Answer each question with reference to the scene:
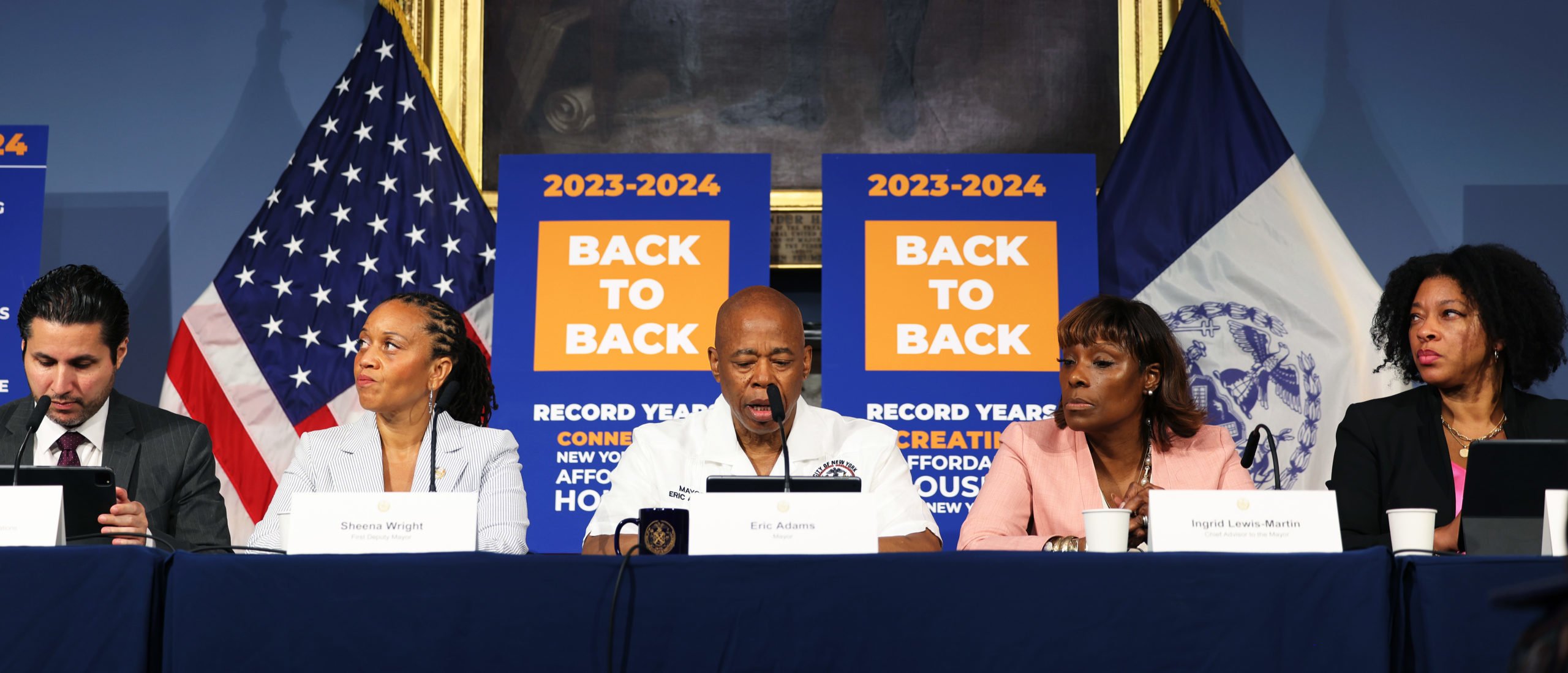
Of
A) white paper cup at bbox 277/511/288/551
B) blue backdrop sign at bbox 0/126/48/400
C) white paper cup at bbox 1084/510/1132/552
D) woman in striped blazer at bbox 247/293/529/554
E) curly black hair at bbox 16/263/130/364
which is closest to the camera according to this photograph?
white paper cup at bbox 1084/510/1132/552

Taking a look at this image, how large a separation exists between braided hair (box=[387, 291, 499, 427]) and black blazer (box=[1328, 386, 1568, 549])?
214 cm

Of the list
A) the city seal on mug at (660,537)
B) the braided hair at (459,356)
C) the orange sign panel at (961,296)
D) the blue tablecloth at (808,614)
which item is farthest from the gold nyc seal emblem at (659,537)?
the orange sign panel at (961,296)

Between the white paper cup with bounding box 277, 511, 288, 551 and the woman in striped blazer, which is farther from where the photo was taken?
the woman in striped blazer

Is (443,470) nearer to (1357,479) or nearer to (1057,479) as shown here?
(1057,479)

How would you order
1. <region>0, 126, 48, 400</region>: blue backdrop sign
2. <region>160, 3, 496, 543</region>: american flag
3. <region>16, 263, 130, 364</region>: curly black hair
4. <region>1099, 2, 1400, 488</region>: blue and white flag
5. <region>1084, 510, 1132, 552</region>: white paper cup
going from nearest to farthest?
<region>1084, 510, 1132, 552</region>: white paper cup
<region>16, 263, 130, 364</region>: curly black hair
<region>0, 126, 48, 400</region>: blue backdrop sign
<region>1099, 2, 1400, 488</region>: blue and white flag
<region>160, 3, 496, 543</region>: american flag

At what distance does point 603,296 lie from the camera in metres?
4.05

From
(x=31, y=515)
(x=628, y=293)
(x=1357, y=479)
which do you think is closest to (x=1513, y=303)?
(x=1357, y=479)

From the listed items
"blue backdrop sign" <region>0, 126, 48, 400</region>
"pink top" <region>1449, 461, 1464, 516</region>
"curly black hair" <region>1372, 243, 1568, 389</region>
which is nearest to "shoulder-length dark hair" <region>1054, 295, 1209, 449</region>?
"pink top" <region>1449, 461, 1464, 516</region>

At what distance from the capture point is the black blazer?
2963 mm

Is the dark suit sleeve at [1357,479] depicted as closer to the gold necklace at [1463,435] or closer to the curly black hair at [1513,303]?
the gold necklace at [1463,435]

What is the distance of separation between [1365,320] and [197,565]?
349 centimetres

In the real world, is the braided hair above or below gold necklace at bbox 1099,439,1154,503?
above

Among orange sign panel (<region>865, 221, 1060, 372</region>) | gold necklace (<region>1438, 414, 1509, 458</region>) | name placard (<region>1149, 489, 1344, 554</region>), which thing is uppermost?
orange sign panel (<region>865, 221, 1060, 372</region>)

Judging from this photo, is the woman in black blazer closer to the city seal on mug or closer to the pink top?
the pink top
